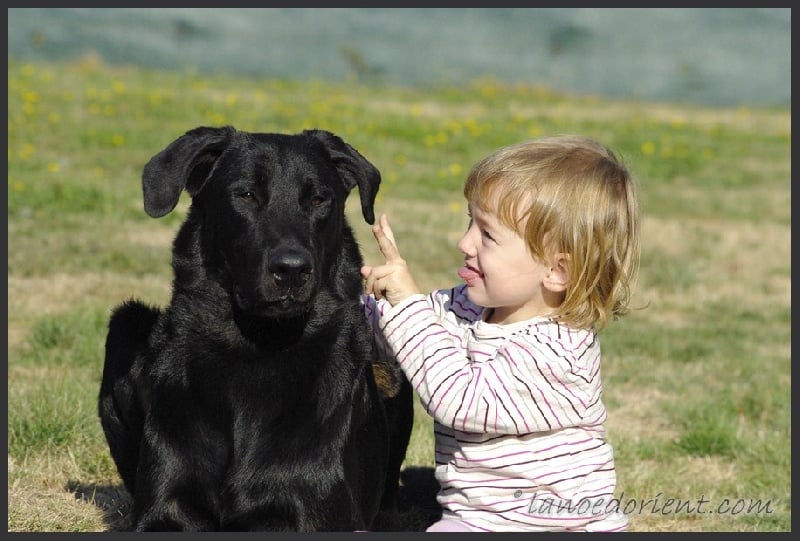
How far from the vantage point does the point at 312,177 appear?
3.55 m

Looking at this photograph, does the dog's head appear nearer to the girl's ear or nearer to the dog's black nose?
the dog's black nose

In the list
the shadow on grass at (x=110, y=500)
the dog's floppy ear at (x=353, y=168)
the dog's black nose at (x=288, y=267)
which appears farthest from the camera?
the shadow on grass at (x=110, y=500)

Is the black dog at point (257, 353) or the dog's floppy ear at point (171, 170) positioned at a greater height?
the dog's floppy ear at point (171, 170)

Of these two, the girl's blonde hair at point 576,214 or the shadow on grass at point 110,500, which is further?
the shadow on grass at point 110,500

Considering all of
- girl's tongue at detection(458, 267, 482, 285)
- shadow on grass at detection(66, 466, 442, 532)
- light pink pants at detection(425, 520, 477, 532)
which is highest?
girl's tongue at detection(458, 267, 482, 285)

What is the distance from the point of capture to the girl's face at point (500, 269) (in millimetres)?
3576

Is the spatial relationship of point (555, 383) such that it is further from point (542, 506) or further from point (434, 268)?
point (434, 268)

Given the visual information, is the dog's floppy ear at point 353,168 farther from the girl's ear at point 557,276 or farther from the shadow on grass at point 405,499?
the shadow on grass at point 405,499

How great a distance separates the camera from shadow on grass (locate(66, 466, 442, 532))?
4164mm

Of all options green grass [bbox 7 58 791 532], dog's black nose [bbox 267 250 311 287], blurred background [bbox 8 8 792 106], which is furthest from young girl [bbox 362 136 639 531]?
blurred background [bbox 8 8 792 106]

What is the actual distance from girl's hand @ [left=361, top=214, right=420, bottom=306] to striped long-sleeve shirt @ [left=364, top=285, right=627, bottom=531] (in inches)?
1.4

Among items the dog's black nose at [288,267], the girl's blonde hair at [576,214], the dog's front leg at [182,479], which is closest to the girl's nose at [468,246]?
the girl's blonde hair at [576,214]

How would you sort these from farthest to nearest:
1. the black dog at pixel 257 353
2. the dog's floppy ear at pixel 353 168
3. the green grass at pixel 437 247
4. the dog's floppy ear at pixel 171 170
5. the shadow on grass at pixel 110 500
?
the green grass at pixel 437 247, the shadow on grass at pixel 110 500, the dog's floppy ear at pixel 353 168, the dog's floppy ear at pixel 171 170, the black dog at pixel 257 353

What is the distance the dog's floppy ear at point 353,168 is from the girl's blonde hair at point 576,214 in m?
0.39
